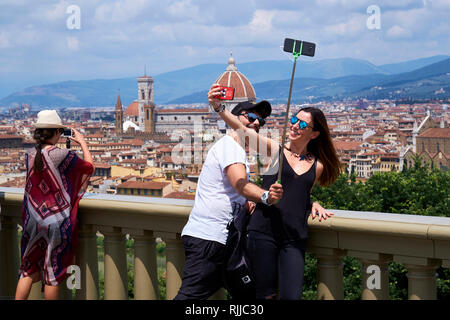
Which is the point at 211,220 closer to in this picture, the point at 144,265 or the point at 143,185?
the point at 144,265

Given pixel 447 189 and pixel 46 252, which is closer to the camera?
pixel 46 252

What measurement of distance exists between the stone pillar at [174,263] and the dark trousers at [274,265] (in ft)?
1.15

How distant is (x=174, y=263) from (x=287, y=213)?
1.53 ft

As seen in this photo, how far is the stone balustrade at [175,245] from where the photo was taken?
5.28 feet

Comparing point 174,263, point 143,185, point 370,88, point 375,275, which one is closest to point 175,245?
point 174,263

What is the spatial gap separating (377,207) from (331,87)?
6308 inches

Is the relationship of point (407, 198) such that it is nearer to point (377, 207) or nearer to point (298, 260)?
point (377, 207)

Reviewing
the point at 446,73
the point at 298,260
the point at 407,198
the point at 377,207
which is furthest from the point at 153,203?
the point at 446,73

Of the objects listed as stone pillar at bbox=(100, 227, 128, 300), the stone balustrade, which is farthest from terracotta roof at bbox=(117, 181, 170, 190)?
stone pillar at bbox=(100, 227, 128, 300)

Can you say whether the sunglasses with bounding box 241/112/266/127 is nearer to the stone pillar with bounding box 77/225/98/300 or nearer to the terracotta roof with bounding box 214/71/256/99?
the stone pillar with bounding box 77/225/98/300

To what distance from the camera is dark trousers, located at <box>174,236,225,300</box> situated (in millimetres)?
1782

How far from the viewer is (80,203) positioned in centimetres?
225

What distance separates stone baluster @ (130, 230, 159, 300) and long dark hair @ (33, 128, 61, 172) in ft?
1.21

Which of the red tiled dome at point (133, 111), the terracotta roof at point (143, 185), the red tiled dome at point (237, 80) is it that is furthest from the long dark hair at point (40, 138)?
the red tiled dome at point (133, 111)
